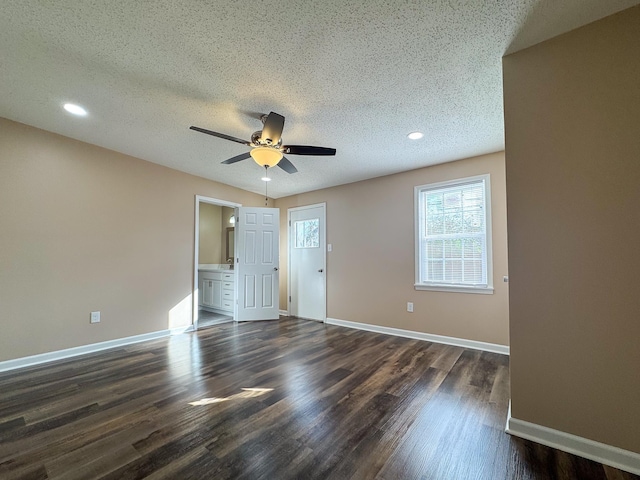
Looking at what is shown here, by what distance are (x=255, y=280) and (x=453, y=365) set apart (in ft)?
11.0

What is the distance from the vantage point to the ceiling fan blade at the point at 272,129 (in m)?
2.14

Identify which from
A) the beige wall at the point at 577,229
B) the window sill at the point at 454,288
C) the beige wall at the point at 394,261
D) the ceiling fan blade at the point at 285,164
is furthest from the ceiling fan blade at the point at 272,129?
the window sill at the point at 454,288

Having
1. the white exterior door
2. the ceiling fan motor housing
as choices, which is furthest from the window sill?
the ceiling fan motor housing

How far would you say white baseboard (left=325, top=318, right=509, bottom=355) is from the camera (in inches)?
125

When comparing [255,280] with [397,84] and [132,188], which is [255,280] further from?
[397,84]

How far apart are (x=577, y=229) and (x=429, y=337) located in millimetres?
2518

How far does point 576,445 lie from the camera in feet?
4.88

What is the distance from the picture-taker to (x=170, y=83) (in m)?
2.03

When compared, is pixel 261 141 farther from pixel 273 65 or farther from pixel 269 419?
pixel 269 419

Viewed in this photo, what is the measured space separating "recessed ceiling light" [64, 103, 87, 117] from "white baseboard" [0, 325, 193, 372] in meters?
2.47

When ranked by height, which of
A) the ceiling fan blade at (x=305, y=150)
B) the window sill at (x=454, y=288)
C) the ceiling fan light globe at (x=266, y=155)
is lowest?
the window sill at (x=454, y=288)

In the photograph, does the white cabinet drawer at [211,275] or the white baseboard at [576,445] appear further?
the white cabinet drawer at [211,275]

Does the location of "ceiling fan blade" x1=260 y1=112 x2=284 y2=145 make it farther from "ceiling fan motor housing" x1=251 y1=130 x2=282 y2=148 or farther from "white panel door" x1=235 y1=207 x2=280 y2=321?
"white panel door" x1=235 y1=207 x2=280 y2=321

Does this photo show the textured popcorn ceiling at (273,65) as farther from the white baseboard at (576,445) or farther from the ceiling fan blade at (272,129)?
the white baseboard at (576,445)
